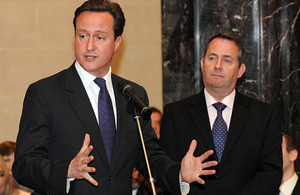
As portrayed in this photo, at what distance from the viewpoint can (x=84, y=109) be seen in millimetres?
2955

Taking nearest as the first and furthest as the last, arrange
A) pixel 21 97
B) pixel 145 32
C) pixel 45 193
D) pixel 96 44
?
pixel 45 193 → pixel 96 44 → pixel 21 97 → pixel 145 32

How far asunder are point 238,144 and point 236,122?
16 cm

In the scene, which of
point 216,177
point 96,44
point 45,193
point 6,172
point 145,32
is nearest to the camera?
point 45,193

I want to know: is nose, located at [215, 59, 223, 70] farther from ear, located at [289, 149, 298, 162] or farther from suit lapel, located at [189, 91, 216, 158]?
ear, located at [289, 149, 298, 162]

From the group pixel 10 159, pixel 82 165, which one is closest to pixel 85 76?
pixel 82 165

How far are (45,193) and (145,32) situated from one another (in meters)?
3.12

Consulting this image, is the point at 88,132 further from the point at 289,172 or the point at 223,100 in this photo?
the point at 289,172

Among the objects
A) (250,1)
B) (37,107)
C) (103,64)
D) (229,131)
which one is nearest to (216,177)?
(229,131)

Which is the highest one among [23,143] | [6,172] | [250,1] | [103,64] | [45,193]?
[250,1]

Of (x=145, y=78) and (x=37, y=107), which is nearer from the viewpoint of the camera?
(x=37, y=107)

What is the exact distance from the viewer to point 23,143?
2801 millimetres

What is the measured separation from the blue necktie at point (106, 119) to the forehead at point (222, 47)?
4.14 ft

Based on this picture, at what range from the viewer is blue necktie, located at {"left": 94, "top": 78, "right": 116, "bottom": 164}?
9.78 ft

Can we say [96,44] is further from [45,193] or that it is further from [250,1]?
[250,1]
